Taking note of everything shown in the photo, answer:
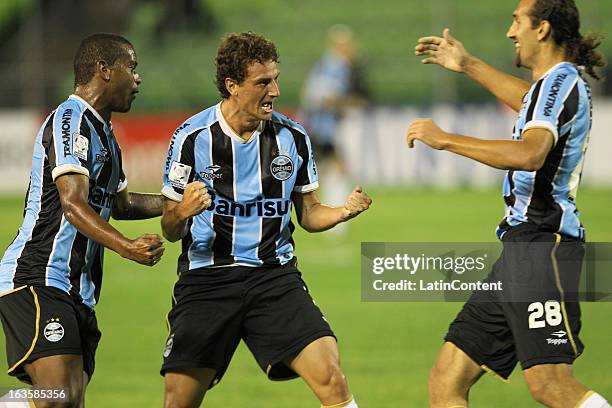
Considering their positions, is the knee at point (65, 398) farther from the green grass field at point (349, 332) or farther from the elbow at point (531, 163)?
the elbow at point (531, 163)

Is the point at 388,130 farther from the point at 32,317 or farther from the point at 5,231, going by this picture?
the point at 32,317

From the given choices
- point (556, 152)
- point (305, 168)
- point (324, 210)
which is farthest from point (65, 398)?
point (556, 152)

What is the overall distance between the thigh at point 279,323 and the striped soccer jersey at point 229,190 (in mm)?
164

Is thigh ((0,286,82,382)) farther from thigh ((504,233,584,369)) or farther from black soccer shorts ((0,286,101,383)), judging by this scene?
thigh ((504,233,584,369))

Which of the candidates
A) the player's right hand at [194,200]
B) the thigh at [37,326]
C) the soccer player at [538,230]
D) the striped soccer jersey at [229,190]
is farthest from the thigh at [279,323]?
the thigh at [37,326]

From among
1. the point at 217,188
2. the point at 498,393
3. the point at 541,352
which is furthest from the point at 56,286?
the point at 498,393

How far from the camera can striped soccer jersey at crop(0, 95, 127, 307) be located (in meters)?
5.55

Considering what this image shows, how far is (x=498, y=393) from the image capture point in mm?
7852

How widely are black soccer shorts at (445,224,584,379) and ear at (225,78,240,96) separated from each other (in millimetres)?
1695

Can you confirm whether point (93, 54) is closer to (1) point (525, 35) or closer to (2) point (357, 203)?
(2) point (357, 203)

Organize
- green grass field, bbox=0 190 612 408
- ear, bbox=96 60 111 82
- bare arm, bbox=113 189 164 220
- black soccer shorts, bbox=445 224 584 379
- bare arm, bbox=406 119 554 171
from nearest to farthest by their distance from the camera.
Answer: bare arm, bbox=406 119 554 171
black soccer shorts, bbox=445 224 584 379
ear, bbox=96 60 111 82
bare arm, bbox=113 189 164 220
green grass field, bbox=0 190 612 408

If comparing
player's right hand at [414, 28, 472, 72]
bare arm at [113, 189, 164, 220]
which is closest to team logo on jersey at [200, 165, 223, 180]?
bare arm at [113, 189, 164, 220]

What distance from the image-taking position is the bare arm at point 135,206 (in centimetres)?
A: 620

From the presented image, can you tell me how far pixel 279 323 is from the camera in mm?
5738
